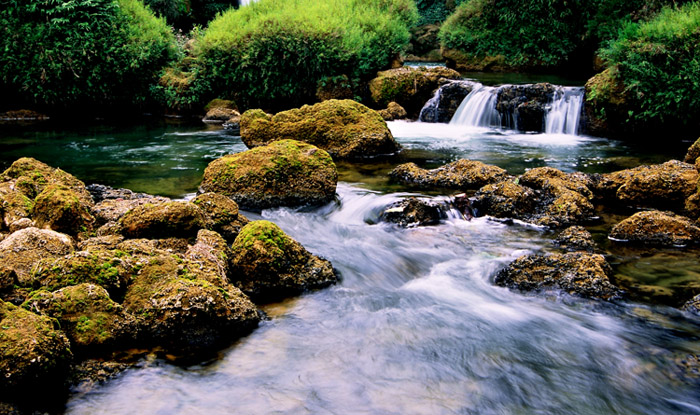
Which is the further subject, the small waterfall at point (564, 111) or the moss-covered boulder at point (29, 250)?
the small waterfall at point (564, 111)

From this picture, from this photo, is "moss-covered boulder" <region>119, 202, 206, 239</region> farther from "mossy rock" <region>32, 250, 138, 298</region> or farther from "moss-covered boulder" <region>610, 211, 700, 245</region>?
"moss-covered boulder" <region>610, 211, 700, 245</region>

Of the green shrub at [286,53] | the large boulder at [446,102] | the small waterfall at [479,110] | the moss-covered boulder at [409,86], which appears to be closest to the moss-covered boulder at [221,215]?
the small waterfall at [479,110]

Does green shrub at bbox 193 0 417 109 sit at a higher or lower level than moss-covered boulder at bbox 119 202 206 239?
higher

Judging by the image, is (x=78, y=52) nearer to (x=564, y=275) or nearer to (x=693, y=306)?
(x=564, y=275)

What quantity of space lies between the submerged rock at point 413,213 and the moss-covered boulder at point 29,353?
4.81 metres

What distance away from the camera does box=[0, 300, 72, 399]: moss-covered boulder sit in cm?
309

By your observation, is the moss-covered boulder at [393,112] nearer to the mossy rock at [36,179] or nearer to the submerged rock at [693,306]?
the mossy rock at [36,179]

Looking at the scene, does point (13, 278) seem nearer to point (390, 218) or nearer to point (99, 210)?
point (99, 210)

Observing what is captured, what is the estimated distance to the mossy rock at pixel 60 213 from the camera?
5.37 m

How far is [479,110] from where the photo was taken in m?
15.2

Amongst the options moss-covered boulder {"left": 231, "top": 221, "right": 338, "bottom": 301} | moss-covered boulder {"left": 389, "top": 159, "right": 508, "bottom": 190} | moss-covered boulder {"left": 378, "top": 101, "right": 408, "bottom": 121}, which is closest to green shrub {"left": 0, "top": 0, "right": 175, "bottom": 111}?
moss-covered boulder {"left": 378, "top": 101, "right": 408, "bottom": 121}

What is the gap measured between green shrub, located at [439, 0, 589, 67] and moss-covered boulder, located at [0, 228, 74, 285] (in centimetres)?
2343

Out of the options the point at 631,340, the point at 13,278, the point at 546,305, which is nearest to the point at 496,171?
the point at 546,305

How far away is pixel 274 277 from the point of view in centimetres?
505
